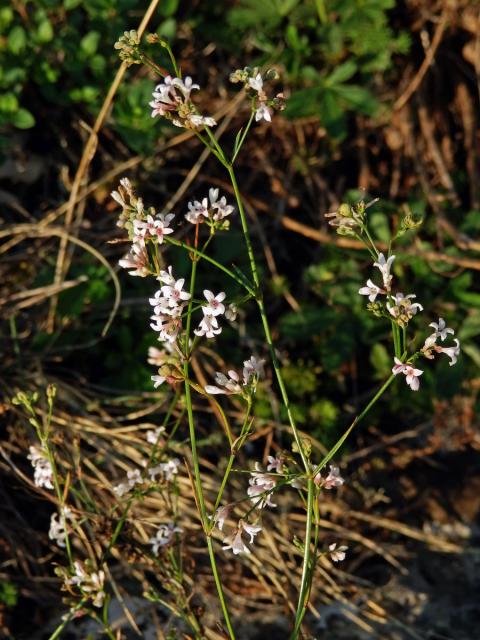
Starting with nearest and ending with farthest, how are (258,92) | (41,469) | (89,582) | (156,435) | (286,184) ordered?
(258,92) < (89,582) < (41,469) < (156,435) < (286,184)

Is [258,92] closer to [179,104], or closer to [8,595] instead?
[179,104]

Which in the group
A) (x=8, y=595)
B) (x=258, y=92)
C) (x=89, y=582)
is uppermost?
(x=258, y=92)

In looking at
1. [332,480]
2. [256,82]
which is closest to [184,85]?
[256,82]

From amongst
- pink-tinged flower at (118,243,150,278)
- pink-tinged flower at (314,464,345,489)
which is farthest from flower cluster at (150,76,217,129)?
pink-tinged flower at (314,464,345,489)

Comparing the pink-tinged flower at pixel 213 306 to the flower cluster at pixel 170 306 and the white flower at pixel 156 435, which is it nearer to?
the flower cluster at pixel 170 306

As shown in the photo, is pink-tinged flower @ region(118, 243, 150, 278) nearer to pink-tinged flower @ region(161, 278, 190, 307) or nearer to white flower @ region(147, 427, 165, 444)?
pink-tinged flower @ region(161, 278, 190, 307)

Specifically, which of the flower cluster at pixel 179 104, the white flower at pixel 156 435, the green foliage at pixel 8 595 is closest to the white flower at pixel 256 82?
the flower cluster at pixel 179 104

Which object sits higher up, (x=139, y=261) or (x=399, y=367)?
(x=139, y=261)
